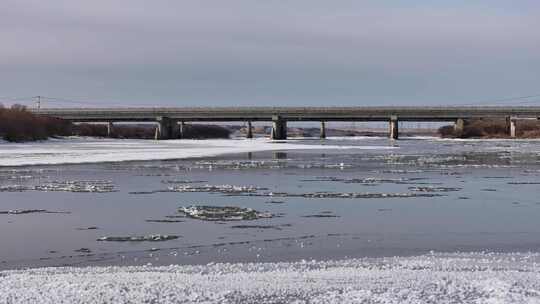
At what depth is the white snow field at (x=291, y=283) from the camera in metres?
8.02

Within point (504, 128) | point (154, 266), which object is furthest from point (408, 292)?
point (504, 128)

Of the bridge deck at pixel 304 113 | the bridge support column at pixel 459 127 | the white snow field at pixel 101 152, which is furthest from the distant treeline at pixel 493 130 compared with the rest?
the white snow field at pixel 101 152

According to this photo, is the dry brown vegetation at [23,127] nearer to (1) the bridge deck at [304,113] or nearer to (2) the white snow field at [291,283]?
(1) the bridge deck at [304,113]

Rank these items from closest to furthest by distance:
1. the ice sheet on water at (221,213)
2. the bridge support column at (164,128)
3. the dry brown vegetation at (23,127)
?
the ice sheet on water at (221,213)
the dry brown vegetation at (23,127)
the bridge support column at (164,128)

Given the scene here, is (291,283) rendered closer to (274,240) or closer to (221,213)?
(274,240)

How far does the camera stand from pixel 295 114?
12975 centimetres

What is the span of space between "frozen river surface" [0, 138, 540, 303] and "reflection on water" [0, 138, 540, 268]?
0.12 feet

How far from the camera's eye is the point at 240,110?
431 ft

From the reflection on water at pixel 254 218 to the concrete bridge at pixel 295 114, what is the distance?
332ft

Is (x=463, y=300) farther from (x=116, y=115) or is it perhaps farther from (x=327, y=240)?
(x=116, y=115)

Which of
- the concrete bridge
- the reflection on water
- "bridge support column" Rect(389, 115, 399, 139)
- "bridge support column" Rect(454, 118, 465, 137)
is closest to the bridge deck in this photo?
the concrete bridge

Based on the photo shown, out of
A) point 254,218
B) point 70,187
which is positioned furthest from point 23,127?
point 254,218

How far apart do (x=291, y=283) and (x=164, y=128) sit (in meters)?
125

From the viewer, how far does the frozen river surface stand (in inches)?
334
